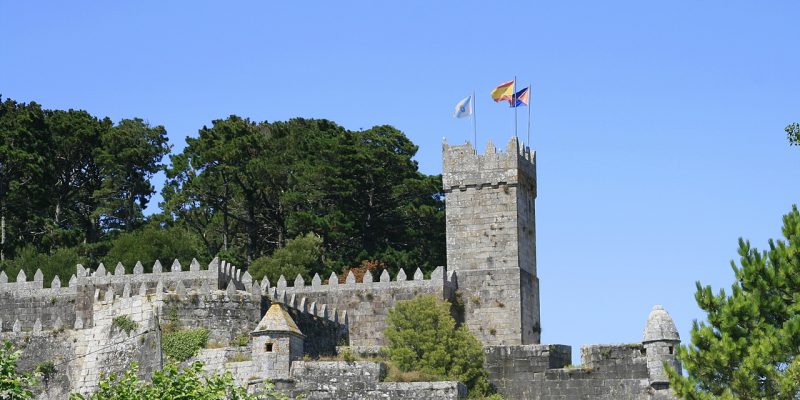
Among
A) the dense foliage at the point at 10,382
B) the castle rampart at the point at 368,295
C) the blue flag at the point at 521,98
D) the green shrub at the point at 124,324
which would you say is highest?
the blue flag at the point at 521,98

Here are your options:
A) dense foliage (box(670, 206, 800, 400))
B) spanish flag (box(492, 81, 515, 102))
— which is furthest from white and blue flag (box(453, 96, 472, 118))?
dense foliage (box(670, 206, 800, 400))

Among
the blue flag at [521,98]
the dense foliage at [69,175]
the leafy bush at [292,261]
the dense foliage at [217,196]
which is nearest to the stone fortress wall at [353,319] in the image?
the blue flag at [521,98]

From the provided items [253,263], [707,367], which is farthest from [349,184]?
[707,367]

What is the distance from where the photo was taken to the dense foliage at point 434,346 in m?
53.1

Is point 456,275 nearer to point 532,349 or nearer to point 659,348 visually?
point 532,349

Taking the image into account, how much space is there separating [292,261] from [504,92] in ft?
38.3

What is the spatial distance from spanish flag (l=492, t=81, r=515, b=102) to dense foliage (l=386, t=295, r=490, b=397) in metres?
10.8

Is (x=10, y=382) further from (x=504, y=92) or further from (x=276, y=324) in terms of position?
(x=504, y=92)

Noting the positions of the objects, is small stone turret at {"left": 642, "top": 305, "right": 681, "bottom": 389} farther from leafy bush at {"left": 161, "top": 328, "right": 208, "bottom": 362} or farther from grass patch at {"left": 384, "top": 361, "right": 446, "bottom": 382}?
leafy bush at {"left": 161, "top": 328, "right": 208, "bottom": 362}

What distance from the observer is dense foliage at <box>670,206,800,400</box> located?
1549 inches

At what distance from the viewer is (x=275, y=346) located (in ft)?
148

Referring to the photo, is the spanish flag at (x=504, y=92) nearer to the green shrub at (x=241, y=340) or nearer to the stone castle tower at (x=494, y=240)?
the stone castle tower at (x=494, y=240)

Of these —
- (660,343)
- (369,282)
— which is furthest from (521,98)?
(660,343)

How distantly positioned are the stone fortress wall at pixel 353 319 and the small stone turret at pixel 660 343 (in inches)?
1.6
